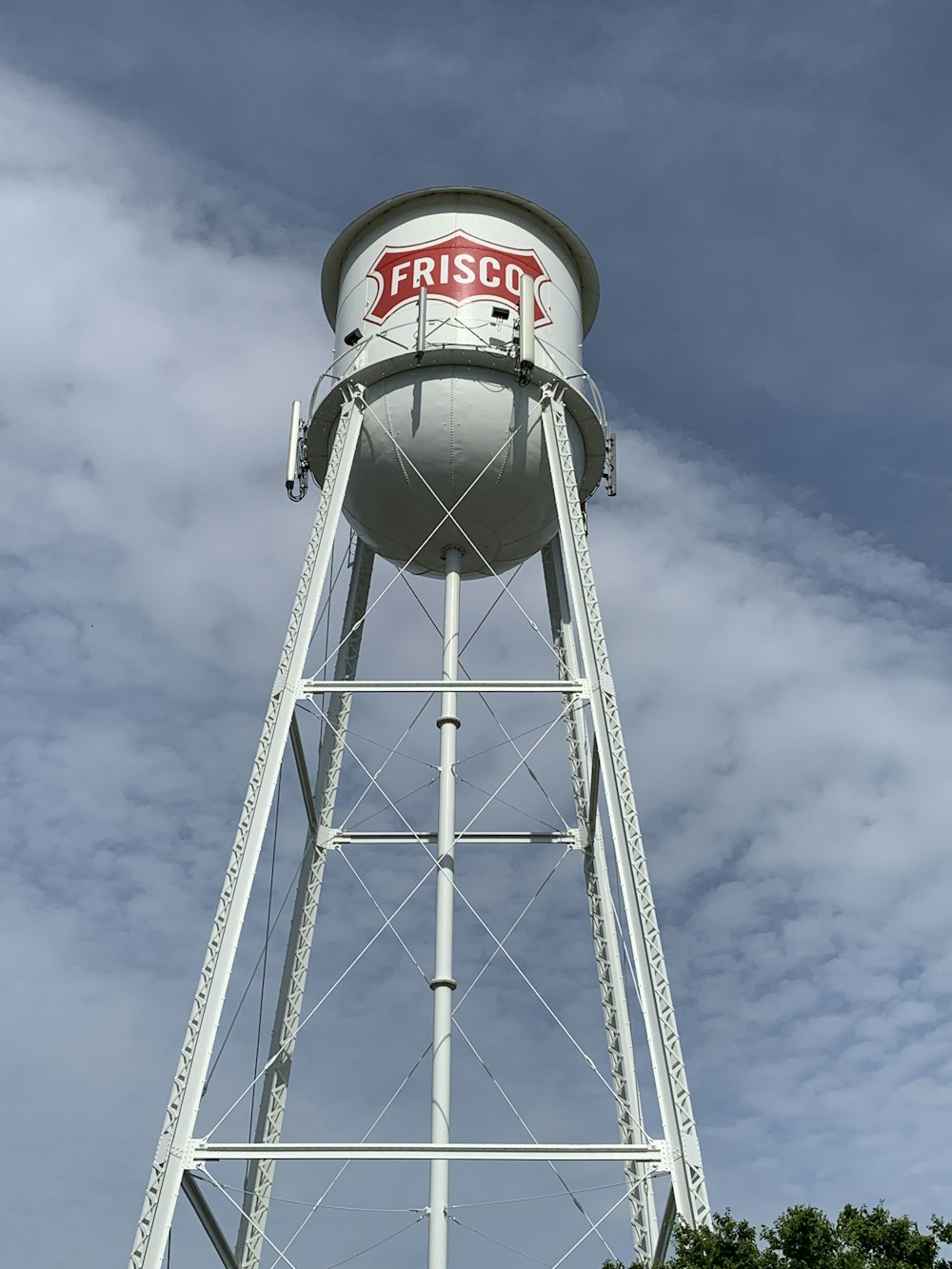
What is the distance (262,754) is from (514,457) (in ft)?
15.2

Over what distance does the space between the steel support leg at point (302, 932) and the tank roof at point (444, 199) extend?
3.44 metres

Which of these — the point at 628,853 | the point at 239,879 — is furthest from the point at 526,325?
the point at 239,879

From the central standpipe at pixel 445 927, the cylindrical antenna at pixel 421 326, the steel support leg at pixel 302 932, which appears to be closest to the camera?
the central standpipe at pixel 445 927

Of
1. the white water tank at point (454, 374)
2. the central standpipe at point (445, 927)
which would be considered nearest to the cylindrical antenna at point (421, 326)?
the white water tank at point (454, 374)

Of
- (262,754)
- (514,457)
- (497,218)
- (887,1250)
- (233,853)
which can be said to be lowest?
(887,1250)

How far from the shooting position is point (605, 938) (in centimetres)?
1529

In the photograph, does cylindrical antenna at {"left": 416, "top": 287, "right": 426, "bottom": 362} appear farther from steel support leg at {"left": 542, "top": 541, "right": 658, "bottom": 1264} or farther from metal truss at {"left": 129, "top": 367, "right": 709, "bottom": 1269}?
steel support leg at {"left": 542, "top": 541, "right": 658, "bottom": 1264}

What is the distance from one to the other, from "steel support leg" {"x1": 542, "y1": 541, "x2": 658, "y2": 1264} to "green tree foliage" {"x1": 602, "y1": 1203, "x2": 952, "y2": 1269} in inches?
86.0

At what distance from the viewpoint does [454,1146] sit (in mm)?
10961

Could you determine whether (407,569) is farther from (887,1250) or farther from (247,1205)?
(887,1250)

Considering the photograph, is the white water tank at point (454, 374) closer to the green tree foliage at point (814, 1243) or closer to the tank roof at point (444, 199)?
the tank roof at point (444, 199)

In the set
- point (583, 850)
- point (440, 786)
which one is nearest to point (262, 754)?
point (440, 786)

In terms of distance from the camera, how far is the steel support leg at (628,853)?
34.7 feet

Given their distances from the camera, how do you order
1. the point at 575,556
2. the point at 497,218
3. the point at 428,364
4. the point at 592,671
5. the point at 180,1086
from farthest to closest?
1. the point at 497,218
2. the point at 428,364
3. the point at 575,556
4. the point at 592,671
5. the point at 180,1086
